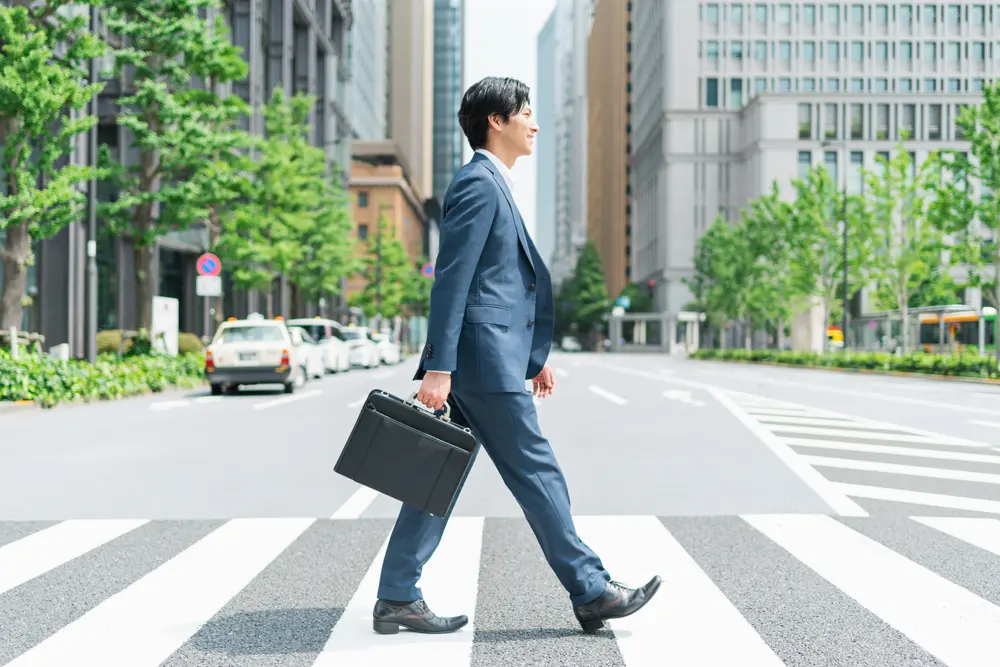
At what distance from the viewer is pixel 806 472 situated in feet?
29.4

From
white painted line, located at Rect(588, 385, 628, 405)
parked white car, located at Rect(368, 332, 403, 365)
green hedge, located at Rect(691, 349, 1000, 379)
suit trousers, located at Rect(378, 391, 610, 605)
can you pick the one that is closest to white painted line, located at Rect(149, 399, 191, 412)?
white painted line, located at Rect(588, 385, 628, 405)

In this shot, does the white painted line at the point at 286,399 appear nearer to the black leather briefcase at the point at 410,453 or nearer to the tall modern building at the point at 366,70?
the black leather briefcase at the point at 410,453

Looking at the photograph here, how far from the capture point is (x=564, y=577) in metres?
3.78

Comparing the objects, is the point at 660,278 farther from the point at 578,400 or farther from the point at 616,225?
the point at 578,400

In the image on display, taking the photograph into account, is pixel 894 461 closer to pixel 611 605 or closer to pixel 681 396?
pixel 611 605

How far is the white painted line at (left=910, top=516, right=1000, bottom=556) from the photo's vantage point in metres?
5.81

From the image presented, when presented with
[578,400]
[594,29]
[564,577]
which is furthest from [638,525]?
[594,29]

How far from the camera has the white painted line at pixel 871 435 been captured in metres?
11.5

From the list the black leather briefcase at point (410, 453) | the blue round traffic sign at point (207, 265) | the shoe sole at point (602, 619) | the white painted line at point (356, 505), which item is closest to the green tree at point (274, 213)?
the blue round traffic sign at point (207, 265)

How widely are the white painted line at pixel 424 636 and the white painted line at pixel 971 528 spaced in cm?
266

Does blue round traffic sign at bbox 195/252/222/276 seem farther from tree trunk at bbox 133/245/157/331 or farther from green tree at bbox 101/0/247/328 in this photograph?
tree trunk at bbox 133/245/157/331

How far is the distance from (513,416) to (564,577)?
0.59m

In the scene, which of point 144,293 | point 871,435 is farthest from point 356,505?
point 144,293

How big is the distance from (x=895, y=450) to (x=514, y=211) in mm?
7981
